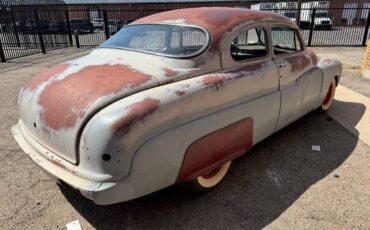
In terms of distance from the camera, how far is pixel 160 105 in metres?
2.15

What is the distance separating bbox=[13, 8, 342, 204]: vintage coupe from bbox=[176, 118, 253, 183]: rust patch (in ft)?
0.03

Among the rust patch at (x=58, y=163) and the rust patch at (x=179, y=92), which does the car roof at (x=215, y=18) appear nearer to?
the rust patch at (x=179, y=92)

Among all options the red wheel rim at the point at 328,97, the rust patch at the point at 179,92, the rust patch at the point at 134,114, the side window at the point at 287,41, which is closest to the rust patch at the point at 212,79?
the rust patch at the point at 179,92

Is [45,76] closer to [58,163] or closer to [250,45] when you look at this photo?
[58,163]

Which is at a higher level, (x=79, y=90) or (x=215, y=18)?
(x=215, y=18)

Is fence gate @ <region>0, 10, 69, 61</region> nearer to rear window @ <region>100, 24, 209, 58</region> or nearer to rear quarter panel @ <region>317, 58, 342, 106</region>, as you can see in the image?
rear window @ <region>100, 24, 209, 58</region>

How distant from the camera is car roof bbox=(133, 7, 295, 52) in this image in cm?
290

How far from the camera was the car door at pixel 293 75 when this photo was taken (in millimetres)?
3469

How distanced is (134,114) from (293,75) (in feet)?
7.77

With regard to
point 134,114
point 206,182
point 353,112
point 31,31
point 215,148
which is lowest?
point 353,112

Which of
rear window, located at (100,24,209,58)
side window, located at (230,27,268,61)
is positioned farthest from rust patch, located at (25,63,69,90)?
side window, located at (230,27,268,61)

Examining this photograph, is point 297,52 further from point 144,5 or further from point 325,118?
point 144,5

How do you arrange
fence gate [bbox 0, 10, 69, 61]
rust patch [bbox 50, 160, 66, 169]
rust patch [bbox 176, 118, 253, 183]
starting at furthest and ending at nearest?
fence gate [bbox 0, 10, 69, 61] → rust patch [bbox 176, 118, 253, 183] → rust patch [bbox 50, 160, 66, 169]

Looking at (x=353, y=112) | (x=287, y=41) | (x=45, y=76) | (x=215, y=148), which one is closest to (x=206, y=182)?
(x=215, y=148)
